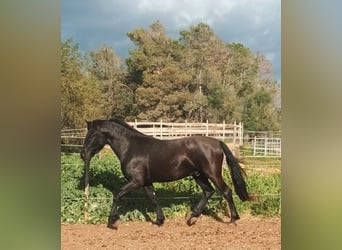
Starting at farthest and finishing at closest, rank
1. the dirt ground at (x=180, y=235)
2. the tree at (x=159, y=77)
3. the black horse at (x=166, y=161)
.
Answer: the black horse at (x=166, y=161)
the tree at (x=159, y=77)
the dirt ground at (x=180, y=235)

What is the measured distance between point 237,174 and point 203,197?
28 cm

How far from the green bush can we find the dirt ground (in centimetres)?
7

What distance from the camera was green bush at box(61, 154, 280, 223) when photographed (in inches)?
107

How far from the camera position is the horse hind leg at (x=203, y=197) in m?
2.78

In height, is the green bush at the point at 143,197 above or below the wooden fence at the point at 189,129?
below

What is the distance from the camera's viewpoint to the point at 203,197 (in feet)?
9.27

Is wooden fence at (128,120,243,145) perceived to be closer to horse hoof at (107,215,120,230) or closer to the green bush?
the green bush

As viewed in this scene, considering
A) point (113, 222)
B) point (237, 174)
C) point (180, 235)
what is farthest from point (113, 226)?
point (237, 174)

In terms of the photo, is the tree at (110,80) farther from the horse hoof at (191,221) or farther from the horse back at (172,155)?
the horse hoof at (191,221)

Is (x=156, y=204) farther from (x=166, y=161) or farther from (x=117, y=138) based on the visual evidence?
(x=117, y=138)

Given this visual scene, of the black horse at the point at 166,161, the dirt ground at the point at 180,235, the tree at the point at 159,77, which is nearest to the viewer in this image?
the dirt ground at the point at 180,235

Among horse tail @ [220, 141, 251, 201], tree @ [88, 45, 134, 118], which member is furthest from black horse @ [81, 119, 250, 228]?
tree @ [88, 45, 134, 118]

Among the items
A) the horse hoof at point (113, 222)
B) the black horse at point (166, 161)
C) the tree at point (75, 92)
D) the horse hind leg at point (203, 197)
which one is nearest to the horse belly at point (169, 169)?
the black horse at point (166, 161)
